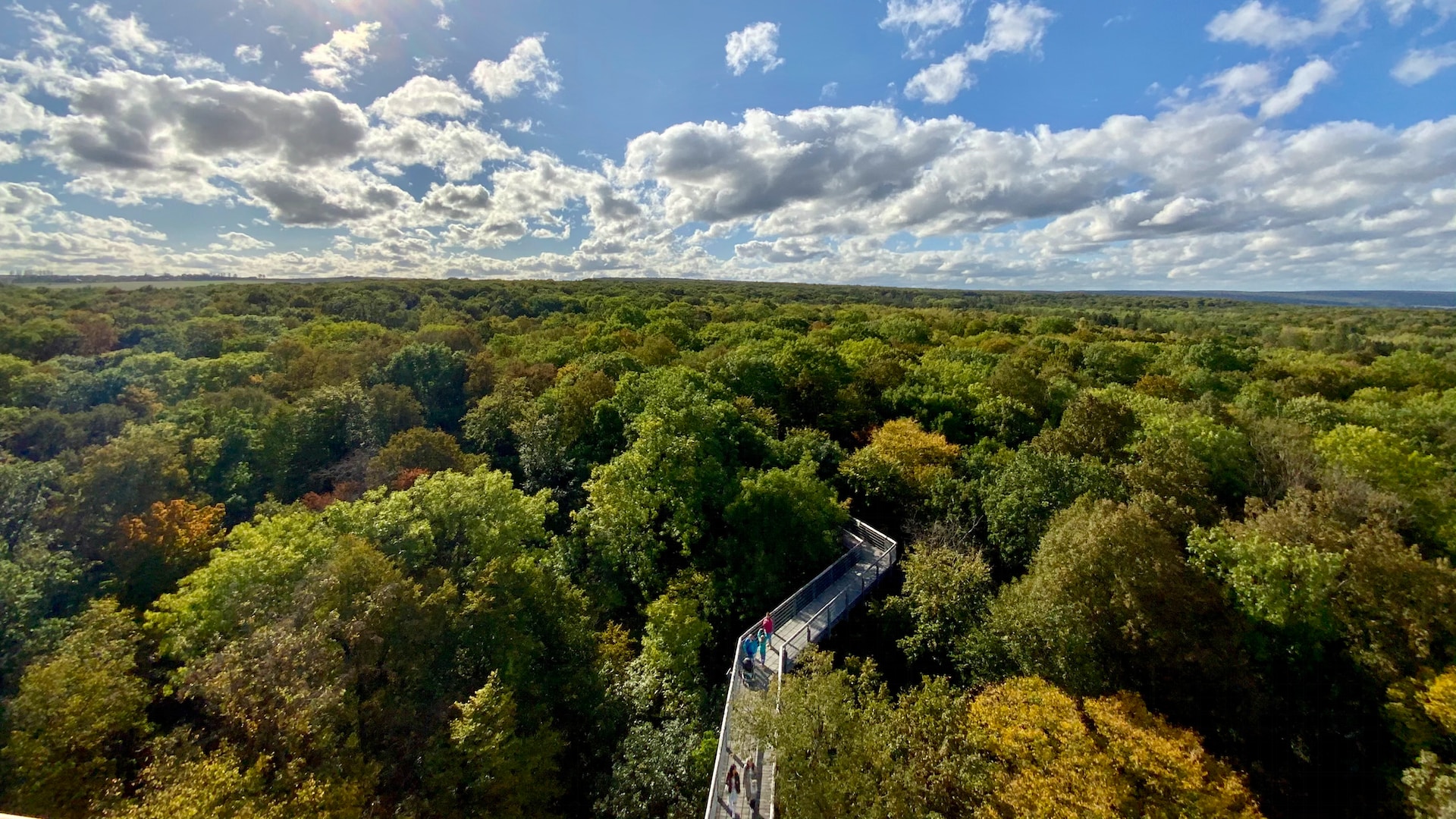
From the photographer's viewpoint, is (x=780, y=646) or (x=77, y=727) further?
(x=780, y=646)

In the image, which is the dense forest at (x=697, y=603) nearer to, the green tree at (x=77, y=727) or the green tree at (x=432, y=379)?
the green tree at (x=77, y=727)

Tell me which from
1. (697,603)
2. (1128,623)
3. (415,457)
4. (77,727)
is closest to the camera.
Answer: (77,727)

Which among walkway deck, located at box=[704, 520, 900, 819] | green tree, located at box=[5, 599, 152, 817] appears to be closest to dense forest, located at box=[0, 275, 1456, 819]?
green tree, located at box=[5, 599, 152, 817]

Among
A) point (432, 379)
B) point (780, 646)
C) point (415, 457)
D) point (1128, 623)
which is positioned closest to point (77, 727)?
point (415, 457)

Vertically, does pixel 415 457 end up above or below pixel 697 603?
above

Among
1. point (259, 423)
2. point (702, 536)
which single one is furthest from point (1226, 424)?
point (259, 423)

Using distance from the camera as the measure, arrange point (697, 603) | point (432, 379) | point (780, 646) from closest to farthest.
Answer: point (780, 646) < point (697, 603) < point (432, 379)

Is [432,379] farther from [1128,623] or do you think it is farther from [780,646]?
[1128,623]
